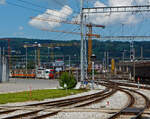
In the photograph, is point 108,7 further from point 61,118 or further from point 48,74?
point 48,74

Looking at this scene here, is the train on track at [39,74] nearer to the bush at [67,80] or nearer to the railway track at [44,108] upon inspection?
the bush at [67,80]

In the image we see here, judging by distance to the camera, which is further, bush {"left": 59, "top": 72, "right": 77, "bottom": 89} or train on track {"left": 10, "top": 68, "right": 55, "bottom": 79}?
train on track {"left": 10, "top": 68, "right": 55, "bottom": 79}

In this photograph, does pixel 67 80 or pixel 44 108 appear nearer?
pixel 44 108

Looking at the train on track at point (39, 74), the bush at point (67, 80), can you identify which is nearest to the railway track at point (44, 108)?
the bush at point (67, 80)

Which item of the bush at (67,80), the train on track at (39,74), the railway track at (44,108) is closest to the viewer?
the railway track at (44,108)

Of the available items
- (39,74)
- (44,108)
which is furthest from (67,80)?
(39,74)

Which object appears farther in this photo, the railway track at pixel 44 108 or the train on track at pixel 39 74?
the train on track at pixel 39 74

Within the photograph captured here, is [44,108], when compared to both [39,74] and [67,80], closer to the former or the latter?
[67,80]

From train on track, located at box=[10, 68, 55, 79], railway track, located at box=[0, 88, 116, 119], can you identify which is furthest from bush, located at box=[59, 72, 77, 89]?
train on track, located at box=[10, 68, 55, 79]

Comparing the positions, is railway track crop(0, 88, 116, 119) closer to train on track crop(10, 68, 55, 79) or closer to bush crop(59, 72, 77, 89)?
bush crop(59, 72, 77, 89)

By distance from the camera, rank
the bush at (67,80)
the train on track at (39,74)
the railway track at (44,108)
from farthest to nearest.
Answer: the train on track at (39,74) → the bush at (67,80) → the railway track at (44,108)

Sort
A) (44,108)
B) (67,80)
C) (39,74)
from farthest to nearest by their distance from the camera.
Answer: (39,74)
(67,80)
(44,108)

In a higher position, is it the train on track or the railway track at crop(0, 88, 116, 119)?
the train on track

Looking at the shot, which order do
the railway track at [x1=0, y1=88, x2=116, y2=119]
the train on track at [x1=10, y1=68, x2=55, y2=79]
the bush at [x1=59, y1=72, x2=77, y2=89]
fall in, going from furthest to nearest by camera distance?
the train on track at [x1=10, y1=68, x2=55, y2=79] → the bush at [x1=59, y1=72, x2=77, y2=89] → the railway track at [x1=0, y1=88, x2=116, y2=119]
